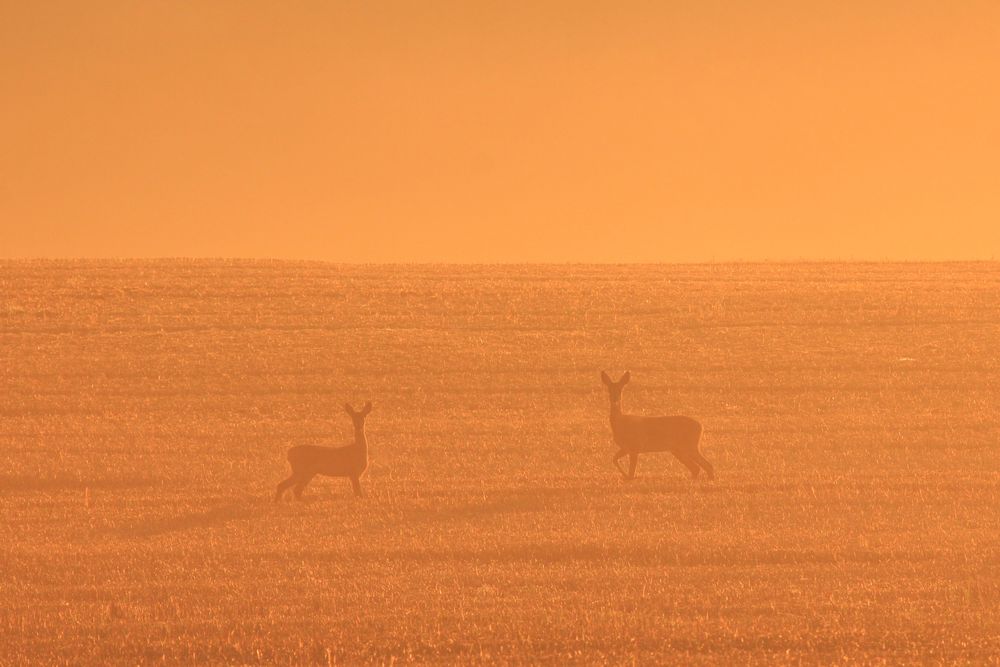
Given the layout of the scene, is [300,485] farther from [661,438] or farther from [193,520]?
[661,438]

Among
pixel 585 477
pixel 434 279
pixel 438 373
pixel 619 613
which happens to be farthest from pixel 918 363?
pixel 619 613

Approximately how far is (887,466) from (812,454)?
1580 millimetres

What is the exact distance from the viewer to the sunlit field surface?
12516 mm

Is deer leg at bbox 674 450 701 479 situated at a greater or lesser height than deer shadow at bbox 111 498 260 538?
greater

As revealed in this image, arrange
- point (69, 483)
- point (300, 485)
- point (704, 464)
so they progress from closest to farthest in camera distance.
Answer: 1. point (300, 485)
2. point (704, 464)
3. point (69, 483)

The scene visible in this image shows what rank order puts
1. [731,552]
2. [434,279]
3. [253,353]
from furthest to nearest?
[434,279] → [253,353] → [731,552]

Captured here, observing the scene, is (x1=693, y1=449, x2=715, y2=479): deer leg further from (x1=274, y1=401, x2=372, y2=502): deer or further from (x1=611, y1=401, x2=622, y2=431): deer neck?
(x1=274, y1=401, x2=372, y2=502): deer

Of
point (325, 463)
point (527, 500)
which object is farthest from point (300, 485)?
point (527, 500)

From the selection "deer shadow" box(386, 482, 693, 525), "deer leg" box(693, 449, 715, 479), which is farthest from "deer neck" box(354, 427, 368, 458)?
"deer leg" box(693, 449, 715, 479)

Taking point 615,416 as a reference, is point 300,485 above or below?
below

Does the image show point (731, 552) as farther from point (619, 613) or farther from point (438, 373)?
point (438, 373)

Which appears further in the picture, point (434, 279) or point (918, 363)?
point (434, 279)

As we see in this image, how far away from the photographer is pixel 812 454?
78.0ft

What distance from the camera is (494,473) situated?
72.8 feet
